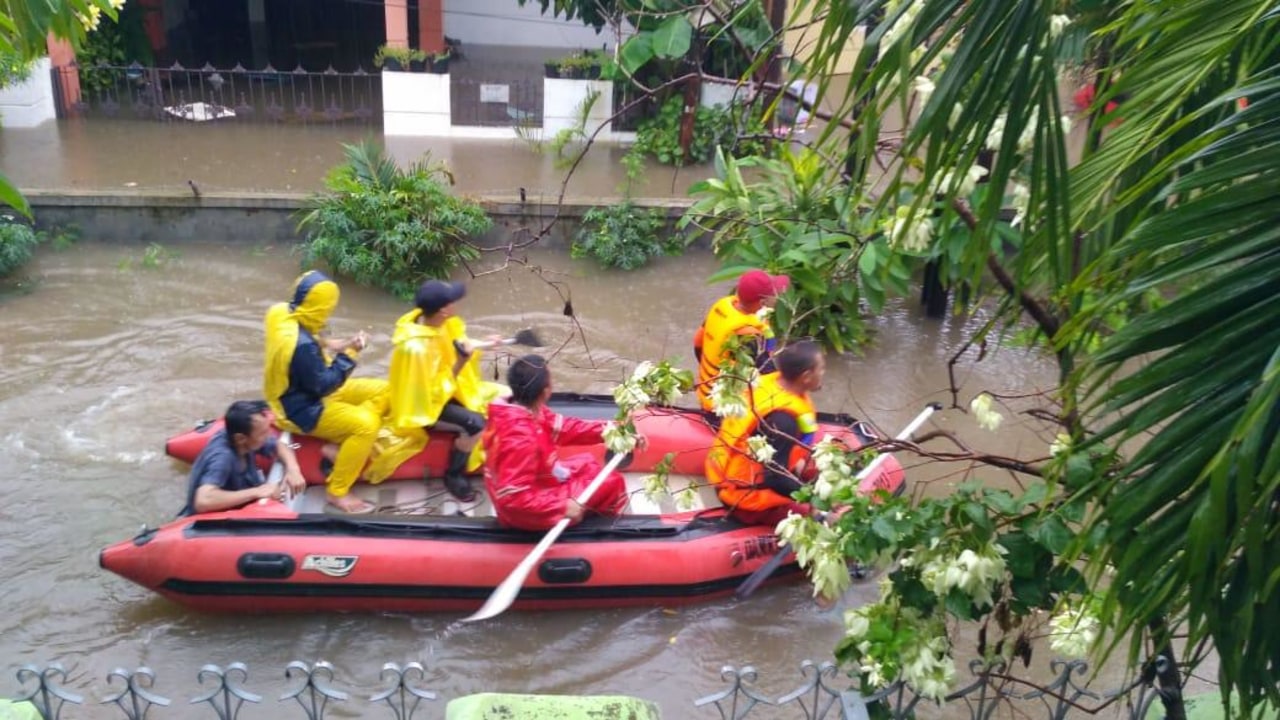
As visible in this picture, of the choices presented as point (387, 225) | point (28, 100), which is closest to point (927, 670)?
point (387, 225)

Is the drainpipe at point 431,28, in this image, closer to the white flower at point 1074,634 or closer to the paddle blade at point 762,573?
the paddle blade at point 762,573

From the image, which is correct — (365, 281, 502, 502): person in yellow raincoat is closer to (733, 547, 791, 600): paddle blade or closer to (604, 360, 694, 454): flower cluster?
(733, 547, 791, 600): paddle blade

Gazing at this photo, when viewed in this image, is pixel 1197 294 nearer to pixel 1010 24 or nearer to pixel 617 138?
pixel 1010 24

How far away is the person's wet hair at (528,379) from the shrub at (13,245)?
6397mm

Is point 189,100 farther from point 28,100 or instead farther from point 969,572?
point 969,572

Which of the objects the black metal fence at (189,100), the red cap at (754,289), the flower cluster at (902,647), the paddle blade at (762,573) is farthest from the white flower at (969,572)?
the black metal fence at (189,100)

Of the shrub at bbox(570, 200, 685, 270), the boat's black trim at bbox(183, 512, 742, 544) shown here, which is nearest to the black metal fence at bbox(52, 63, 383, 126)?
the shrub at bbox(570, 200, 685, 270)

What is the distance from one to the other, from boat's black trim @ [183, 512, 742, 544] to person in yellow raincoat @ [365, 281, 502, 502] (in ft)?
2.21

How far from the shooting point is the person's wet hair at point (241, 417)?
5.37m

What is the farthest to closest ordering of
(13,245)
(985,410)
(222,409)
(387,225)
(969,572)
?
(387,225) < (13,245) < (222,409) < (985,410) < (969,572)

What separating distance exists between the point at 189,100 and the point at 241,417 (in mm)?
10688

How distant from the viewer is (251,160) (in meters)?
12.2

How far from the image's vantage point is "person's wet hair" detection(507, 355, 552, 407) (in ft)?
17.5

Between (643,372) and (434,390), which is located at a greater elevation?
(643,372)
